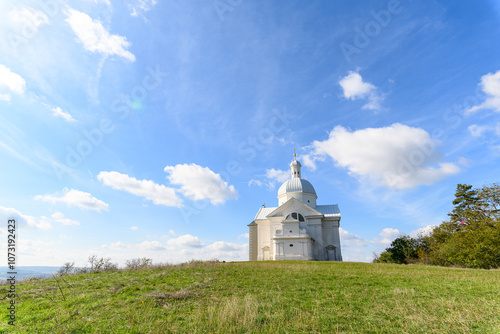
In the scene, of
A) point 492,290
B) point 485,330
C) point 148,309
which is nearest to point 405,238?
point 492,290

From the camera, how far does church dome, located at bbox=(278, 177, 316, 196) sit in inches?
1892

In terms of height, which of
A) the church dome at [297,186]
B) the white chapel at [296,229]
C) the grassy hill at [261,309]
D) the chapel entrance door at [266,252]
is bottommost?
the grassy hill at [261,309]

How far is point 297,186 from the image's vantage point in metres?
48.3

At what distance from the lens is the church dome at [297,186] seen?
1892 inches

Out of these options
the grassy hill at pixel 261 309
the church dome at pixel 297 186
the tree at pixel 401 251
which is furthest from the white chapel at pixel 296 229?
the grassy hill at pixel 261 309

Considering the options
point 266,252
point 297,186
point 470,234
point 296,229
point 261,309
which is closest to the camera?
point 261,309

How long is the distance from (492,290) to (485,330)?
22.0 feet

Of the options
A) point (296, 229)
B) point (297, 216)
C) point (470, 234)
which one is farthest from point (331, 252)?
point (470, 234)

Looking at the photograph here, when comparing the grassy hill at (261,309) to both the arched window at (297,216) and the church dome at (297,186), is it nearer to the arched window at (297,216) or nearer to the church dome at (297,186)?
the arched window at (297,216)

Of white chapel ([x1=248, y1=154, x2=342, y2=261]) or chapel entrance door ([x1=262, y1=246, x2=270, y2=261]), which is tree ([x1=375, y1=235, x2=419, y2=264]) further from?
chapel entrance door ([x1=262, y1=246, x2=270, y2=261])

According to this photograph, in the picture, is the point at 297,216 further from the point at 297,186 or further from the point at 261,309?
the point at 261,309

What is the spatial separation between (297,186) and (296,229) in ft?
34.5

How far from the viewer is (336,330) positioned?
7066 mm

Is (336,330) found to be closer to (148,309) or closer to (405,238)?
(148,309)
